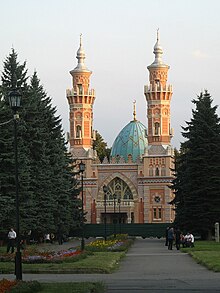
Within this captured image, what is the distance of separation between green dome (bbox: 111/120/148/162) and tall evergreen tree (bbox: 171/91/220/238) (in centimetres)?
4664

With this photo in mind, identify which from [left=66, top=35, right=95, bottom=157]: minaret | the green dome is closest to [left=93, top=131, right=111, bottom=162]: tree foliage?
the green dome

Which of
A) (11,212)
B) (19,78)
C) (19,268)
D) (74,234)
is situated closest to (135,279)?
(19,268)

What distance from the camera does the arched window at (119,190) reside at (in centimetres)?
9625

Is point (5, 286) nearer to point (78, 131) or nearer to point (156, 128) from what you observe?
point (156, 128)

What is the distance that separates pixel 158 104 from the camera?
9538cm

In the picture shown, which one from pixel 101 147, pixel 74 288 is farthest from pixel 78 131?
pixel 74 288

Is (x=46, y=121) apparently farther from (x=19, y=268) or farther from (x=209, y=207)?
Answer: (x=19, y=268)

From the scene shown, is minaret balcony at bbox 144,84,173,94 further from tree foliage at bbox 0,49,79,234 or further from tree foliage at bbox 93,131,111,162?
tree foliage at bbox 0,49,79,234

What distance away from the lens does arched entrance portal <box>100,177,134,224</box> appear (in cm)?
9475

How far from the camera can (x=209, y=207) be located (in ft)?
173

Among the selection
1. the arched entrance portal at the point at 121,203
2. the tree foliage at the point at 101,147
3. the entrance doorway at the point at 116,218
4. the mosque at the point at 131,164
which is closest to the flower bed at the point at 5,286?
the mosque at the point at 131,164

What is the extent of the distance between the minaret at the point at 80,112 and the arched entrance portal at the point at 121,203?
18.9 ft

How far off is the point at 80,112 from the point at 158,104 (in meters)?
10.0

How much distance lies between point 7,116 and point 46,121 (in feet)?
38.8
